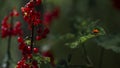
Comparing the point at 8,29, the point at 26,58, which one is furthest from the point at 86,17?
the point at 26,58

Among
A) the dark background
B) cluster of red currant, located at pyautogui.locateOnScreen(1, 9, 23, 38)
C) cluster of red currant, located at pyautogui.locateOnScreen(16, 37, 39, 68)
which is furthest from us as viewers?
the dark background

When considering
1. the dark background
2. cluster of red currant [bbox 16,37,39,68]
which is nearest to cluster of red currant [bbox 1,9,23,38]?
the dark background

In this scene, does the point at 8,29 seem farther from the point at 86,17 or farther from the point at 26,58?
the point at 86,17

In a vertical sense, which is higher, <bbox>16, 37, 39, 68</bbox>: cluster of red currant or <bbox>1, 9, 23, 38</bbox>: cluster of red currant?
<bbox>1, 9, 23, 38</bbox>: cluster of red currant

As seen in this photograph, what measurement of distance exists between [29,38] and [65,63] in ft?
1.90

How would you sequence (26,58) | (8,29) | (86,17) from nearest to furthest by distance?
1. (26,58)
2. (8,29)
3. (86,17)

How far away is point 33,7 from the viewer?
2465 millimetres

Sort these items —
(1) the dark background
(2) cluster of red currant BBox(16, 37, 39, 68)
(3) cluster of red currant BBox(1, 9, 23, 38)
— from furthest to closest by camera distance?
(1) the dark background
(3) cluster of red currant BBox(1, 9, 23, 38)
(2) cluster of red currant BBox(16, 37, 39, 68)

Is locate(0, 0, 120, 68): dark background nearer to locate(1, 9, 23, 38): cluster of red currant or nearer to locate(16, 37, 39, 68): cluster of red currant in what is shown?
locate(1, 9, 23, 38): cluster of red currant

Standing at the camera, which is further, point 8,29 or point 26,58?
point 8,29

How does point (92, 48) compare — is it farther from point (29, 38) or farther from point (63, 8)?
point (63, 8)

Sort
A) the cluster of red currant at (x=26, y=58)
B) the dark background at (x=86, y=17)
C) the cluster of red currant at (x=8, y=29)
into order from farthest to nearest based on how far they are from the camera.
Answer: the dark background at (x=86, y=17)
the cluster of red currant at (x=8, y=29)
the cluster of red currant at (x=26, y=58)

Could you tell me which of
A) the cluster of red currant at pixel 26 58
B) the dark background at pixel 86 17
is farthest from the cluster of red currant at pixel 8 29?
the cluster of red currant at pixel 26 58

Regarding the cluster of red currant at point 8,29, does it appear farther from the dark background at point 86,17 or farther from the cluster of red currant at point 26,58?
the cluster of red currant at point 26,58
